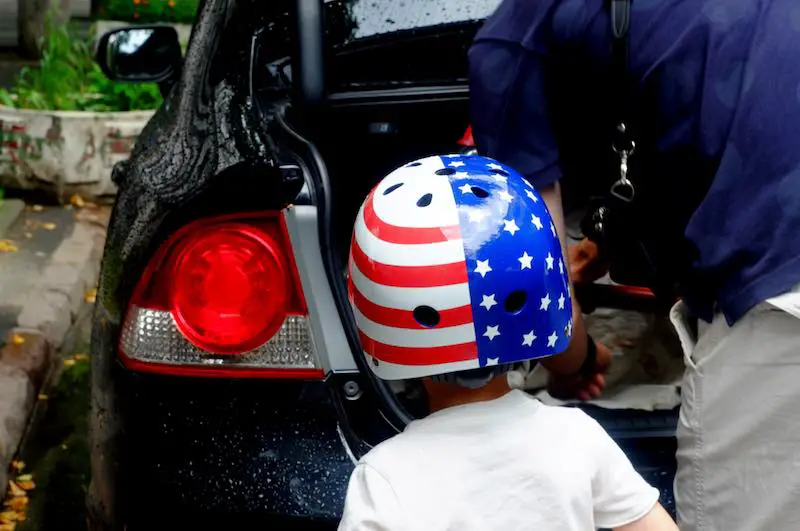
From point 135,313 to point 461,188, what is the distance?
93cm

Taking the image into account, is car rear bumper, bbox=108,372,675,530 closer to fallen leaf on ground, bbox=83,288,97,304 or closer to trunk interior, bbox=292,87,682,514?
trunk interior, bbox=292,87,682,514

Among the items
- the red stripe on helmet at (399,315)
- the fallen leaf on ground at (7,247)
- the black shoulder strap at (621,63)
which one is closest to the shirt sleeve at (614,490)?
the red stripe on helmet at (399,315)

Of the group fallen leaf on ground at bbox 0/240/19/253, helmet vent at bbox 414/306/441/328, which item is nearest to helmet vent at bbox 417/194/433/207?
helmet vent at bbox 414/306/441/328

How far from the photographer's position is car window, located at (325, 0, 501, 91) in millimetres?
2744

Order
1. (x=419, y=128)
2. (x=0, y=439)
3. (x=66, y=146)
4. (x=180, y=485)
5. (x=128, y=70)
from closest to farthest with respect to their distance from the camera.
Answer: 1. (x=180, y=485)
2. (x=419, y=128)
3. (x=128, y=70)
4. (x=0, y=439)
5. (x=66, y=146)

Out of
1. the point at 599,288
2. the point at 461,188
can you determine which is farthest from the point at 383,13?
the point at 461,188

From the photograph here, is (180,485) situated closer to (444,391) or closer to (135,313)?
(135,313)

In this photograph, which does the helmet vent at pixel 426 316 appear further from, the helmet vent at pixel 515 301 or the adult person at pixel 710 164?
the adult person at pixel 710 164

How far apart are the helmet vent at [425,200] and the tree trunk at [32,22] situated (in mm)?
7508

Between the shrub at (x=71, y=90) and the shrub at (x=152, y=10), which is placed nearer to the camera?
the shrub at (x=71, y=90)

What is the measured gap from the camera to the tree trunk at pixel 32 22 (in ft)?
27.6

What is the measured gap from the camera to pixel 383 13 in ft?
9.34

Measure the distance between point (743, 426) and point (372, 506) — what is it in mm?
772

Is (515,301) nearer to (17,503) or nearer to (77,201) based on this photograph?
(17,503)
